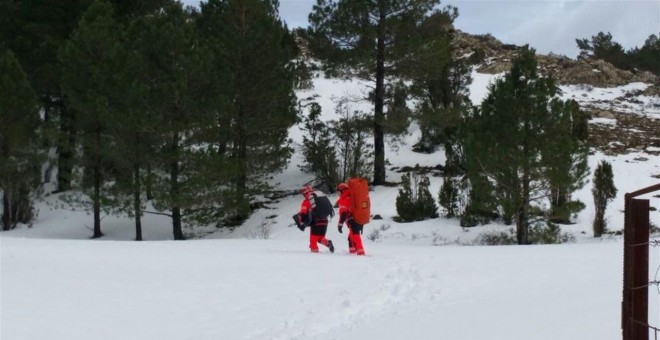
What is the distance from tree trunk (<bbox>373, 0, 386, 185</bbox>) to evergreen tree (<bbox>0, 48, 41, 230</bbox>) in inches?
511

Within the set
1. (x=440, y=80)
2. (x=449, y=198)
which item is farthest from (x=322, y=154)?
(x=440, y=80)

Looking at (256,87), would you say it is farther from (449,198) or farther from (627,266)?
(627,266)

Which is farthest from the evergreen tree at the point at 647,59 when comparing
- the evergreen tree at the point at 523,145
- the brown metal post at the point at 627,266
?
the brown metal post at the point at 627,266

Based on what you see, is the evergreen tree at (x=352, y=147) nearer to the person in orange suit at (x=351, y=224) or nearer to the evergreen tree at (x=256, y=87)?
the evergreen tree at (x=256, y=87)

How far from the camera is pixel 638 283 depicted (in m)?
3.32

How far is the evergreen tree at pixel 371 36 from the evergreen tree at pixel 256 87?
1.59 m

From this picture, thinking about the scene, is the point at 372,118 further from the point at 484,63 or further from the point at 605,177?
the point at 484,63

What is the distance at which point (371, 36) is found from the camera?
21719 millimetres

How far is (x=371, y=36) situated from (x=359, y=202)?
11750mm

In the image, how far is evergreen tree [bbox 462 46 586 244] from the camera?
1450 centimetres

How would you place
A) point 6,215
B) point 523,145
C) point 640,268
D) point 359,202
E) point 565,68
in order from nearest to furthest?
point 640,268
point 359,202
point 523,145
point 6,215
point 565,68

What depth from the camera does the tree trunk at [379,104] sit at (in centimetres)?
2189

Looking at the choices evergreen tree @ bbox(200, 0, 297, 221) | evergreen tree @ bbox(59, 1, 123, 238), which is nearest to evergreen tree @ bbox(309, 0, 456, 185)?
evergreen tree @ bbox(200, 0, 297, 221)

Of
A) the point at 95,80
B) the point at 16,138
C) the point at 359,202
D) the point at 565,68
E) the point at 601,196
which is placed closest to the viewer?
the point at 359,202
